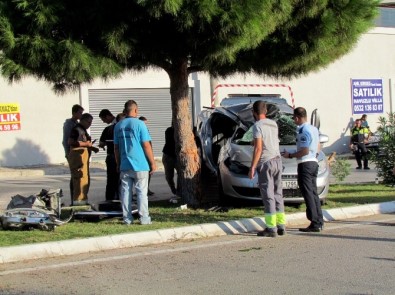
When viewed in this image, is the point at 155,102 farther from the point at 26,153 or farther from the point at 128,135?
the point at 128,135

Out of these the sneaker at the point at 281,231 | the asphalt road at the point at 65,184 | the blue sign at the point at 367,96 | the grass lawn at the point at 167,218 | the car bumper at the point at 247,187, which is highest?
the blue sign at the point at 367,96

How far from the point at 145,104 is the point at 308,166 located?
56.5 feet

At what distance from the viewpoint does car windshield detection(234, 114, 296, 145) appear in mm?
12078

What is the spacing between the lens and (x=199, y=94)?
2667cm

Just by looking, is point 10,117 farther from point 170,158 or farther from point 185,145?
point 185,145

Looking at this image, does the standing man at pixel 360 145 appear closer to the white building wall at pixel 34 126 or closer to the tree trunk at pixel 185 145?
the white building wall at pixel 34 126

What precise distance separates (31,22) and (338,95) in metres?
22.4

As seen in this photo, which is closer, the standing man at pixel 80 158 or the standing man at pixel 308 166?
the standing man at pixel 308 166

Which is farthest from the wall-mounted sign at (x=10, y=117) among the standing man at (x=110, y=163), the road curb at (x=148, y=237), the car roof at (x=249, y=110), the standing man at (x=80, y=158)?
the road curb at (x=148, y=237)

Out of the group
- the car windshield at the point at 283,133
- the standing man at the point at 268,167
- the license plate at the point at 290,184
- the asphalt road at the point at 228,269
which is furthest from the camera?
the car windshield at the point at 283,133

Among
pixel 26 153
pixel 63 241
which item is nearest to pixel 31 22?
pixel 63 241

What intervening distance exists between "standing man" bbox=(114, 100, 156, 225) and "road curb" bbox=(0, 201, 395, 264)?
0.73 metres

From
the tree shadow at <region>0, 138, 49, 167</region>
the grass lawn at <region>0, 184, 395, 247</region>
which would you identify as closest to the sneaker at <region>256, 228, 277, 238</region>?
the grass lawn at <region>0, 184, 395, 247</region>

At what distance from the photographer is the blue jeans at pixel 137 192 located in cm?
988
